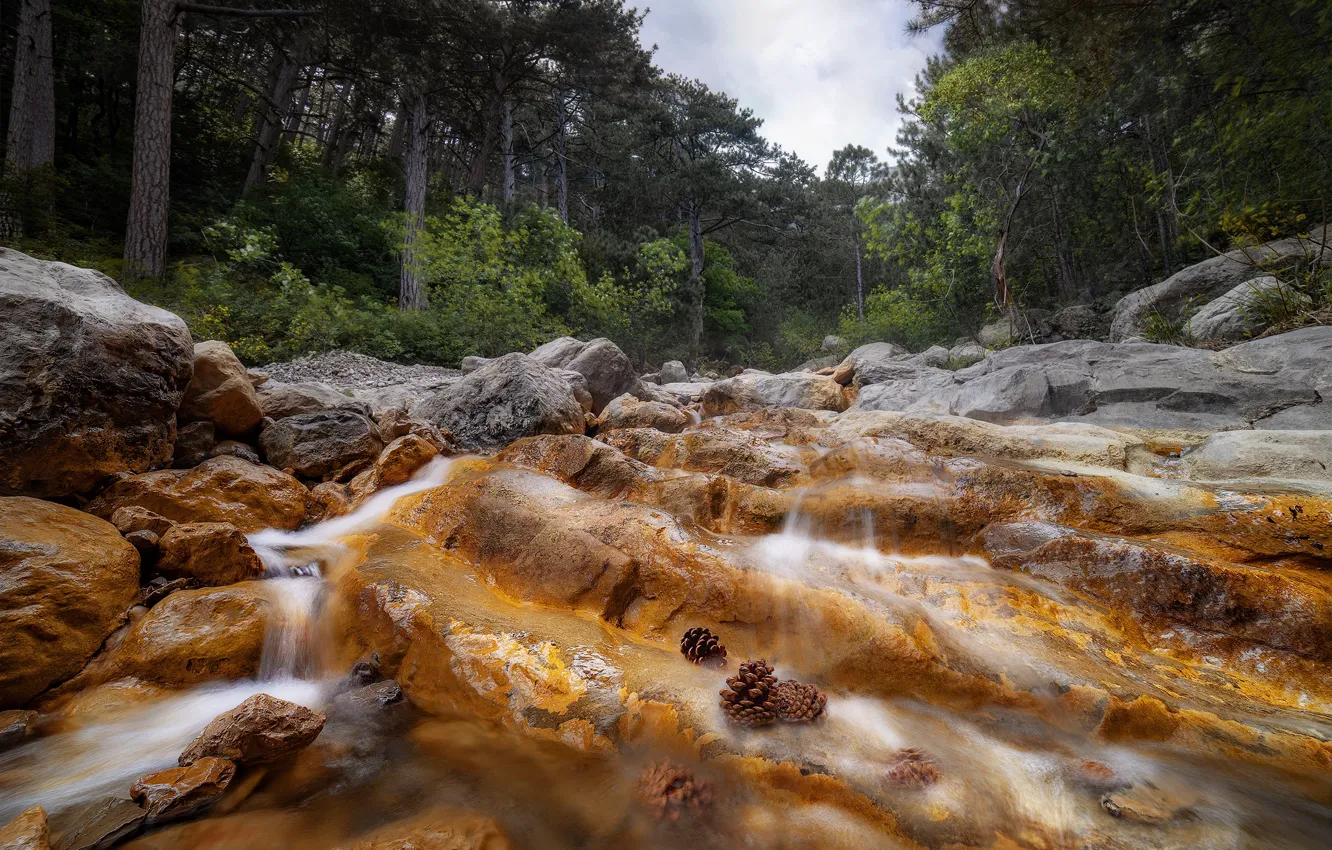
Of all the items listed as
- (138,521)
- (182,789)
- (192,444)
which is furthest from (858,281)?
(182,789)

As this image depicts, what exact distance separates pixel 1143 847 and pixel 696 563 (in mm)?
2173

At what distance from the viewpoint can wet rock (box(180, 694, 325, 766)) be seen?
2129 mm

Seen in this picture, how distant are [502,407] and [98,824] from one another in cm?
482

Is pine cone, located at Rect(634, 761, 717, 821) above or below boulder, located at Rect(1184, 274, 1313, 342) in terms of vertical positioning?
below

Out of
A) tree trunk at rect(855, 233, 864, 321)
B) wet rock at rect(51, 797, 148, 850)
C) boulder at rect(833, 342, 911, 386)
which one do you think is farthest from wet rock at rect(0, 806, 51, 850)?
tree trunk at rect(855, 233, 864, 321)

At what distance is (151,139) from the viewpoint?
959 cm

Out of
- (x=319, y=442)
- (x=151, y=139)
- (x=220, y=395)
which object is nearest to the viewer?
(x=220, y=395)

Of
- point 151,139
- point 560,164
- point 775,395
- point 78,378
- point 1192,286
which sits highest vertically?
point 560,164

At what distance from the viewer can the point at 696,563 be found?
3.31 meters

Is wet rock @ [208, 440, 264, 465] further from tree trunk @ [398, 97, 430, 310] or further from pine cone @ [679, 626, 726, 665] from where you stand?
tree trunk @ [398, 97, 430, 310]

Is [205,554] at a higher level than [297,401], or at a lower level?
→ lower

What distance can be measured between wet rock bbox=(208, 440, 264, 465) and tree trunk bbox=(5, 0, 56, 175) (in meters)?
11.6

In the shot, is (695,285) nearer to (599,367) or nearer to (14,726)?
(599,367)

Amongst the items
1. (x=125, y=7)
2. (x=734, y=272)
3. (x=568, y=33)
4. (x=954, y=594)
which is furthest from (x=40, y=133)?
(x=734, y=272)
